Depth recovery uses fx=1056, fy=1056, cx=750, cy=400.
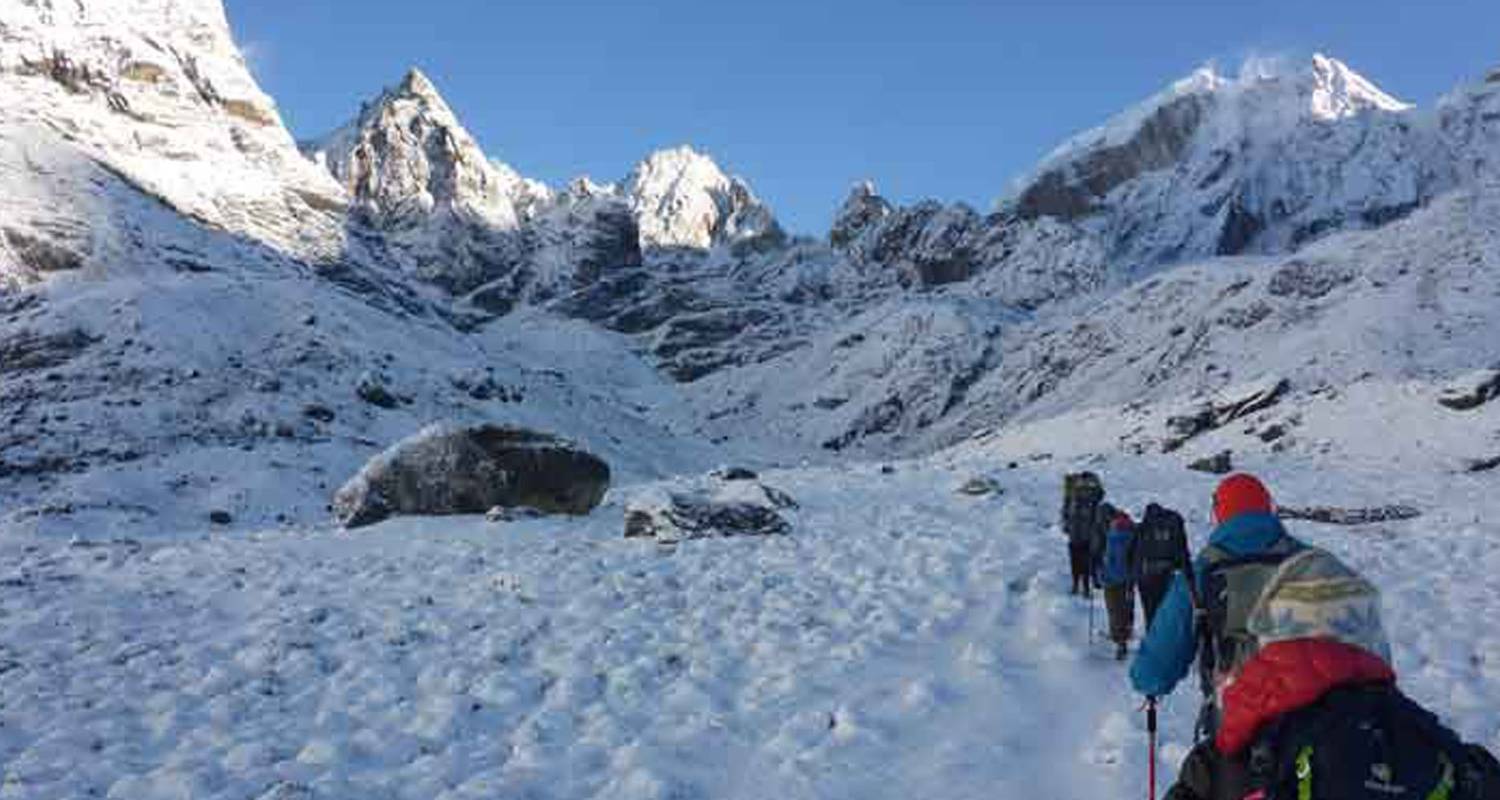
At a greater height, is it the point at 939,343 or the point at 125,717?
the point at 939,343

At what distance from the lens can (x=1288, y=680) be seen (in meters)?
4.50

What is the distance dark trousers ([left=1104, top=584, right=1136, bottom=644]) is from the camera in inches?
527

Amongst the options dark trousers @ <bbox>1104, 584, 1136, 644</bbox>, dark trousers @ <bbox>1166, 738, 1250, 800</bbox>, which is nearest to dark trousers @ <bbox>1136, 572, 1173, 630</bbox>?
dark trousers @ <bbox>1104, 584, 1136, 644</bbox>

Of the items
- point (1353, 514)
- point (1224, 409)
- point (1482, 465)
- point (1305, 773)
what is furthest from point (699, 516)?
point (1224, 409)

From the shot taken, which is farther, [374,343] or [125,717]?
[374,343]

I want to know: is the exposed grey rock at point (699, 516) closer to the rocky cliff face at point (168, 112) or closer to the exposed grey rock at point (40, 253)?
the exposed grey rock at point (40, 253)

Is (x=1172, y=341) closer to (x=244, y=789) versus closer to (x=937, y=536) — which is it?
(x=937, y=536)

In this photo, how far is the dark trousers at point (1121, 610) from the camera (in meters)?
13.4

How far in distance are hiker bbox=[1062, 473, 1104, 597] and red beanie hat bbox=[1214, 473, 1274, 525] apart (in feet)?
32.8

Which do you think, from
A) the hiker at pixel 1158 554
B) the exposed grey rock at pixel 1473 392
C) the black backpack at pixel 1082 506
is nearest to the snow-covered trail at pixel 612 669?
the black backpack at pixel 1082 506

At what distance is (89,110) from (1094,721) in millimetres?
164575

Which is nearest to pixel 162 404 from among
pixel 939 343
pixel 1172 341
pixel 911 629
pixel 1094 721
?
pixel 911 629

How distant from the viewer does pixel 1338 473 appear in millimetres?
30609

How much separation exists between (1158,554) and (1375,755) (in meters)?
6.32
